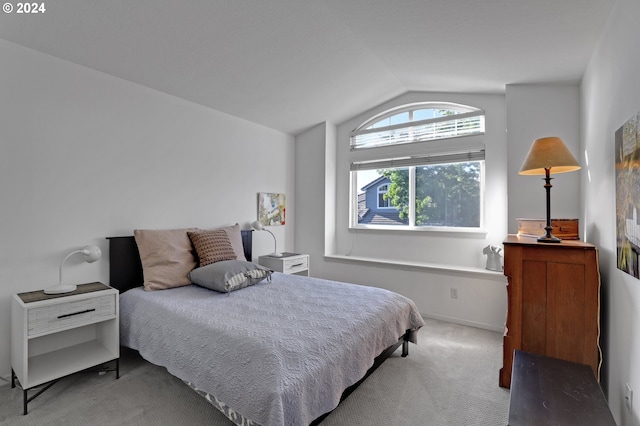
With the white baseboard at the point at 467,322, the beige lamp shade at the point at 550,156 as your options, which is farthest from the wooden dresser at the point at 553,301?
the white baseboard at the point at 467,322

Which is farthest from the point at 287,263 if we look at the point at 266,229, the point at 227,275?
the point at 227,275

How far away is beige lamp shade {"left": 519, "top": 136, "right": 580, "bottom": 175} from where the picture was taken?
2020mm

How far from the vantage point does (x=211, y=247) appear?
293 centimetres

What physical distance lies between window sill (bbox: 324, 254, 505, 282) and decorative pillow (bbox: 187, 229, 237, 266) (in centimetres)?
169

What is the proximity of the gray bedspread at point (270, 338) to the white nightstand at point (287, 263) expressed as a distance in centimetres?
111

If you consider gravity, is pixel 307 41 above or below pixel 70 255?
above

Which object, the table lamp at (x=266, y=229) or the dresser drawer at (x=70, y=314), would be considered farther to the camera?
the table lamp at (x=266, y=229)

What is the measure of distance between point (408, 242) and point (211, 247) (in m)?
2.47

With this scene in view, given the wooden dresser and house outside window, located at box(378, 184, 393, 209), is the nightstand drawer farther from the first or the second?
the wooden dresser

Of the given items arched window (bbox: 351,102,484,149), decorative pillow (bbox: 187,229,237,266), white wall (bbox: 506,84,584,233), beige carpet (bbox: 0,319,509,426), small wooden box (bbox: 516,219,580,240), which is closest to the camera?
beige carpet (bbox: 0,319,509,426)

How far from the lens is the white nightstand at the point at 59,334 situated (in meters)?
1.96

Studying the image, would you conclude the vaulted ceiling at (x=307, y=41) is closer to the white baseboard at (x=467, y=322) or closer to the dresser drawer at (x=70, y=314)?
the dresser drawer at (x=70, y=314)

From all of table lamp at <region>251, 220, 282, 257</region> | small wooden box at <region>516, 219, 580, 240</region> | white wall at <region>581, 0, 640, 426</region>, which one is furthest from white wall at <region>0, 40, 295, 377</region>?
white wall at <region>581, 0, 640, 426</region>

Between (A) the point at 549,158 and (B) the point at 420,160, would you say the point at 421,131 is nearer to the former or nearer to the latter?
(B) the point at 420,160
